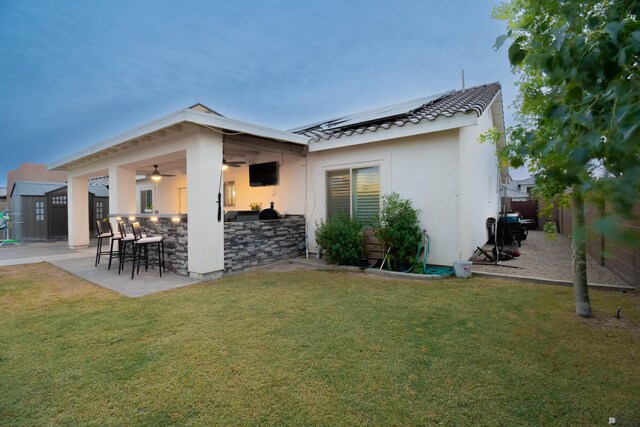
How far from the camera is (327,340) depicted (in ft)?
10.3

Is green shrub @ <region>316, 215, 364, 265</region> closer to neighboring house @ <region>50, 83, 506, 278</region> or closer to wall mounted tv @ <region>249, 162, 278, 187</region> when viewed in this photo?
neighboring house @ <region>50, 83, 506, 278</region>

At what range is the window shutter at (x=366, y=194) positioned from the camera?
7.30 metres

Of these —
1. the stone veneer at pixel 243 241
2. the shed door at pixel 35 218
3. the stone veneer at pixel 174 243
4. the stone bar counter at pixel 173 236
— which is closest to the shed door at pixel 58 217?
the shed door at pixel 35 218

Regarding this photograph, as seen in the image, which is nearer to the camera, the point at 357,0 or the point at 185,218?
the point at 185,218

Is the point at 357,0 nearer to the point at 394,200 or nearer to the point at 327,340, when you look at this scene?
the point at 394,200

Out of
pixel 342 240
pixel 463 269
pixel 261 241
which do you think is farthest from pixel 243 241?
pixel 463 269

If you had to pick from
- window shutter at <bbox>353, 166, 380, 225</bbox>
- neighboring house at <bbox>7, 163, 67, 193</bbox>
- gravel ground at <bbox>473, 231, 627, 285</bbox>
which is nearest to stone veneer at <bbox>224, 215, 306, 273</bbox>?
window shutter at <bbox>353, 166, 380, 225</bbox>

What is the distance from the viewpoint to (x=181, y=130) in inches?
246

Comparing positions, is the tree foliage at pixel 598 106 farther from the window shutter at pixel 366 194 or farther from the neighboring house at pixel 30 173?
the neighboring house at pixel 30 173

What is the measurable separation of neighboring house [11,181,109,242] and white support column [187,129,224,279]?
12.4 m

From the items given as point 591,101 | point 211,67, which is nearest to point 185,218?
point 591,101

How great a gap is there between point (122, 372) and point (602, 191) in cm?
342

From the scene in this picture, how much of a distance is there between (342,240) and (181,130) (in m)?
4.19

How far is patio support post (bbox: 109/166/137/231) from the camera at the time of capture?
28.4 feet
